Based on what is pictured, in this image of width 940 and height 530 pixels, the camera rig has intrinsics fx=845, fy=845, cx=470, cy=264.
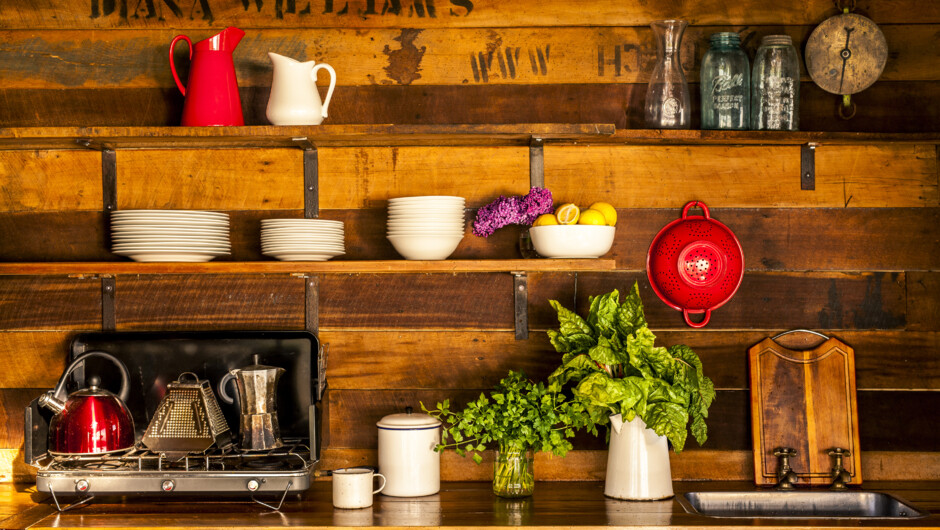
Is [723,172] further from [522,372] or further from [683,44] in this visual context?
[522,372]

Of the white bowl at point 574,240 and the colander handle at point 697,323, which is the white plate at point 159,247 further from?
the colander handle at point 697,323

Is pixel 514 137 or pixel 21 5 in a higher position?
pixel 21 5

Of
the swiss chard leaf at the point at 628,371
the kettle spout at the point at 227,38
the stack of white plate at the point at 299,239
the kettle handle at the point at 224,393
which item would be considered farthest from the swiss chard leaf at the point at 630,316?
the kettle spout at the point at 227,38

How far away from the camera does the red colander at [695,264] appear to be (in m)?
2.29

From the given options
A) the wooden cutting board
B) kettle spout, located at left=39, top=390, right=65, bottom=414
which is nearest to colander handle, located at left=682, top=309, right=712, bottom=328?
the wooden cutting board

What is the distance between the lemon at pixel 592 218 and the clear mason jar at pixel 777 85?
52 cm

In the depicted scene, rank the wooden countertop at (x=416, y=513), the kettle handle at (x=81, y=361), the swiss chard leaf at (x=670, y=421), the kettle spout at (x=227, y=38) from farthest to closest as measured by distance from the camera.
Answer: the kettle spout at (x=227, y=38) < the kettle handle at (x=81, y=361) < the swiss chard leaf at (x=670, y=421) < the wooden countertop at (x=416, y=513)

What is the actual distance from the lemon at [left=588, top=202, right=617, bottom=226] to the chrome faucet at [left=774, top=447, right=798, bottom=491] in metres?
0.75

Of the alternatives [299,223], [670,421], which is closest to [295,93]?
[299,223]

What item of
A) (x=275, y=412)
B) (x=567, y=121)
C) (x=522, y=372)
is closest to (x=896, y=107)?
(x=567, y=121)

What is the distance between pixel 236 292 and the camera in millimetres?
2369

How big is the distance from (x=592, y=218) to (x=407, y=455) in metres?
0.75

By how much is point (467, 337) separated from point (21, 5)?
1.56m

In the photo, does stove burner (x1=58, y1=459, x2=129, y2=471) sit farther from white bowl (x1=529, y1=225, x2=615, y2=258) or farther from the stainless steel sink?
the stainless steel sink
